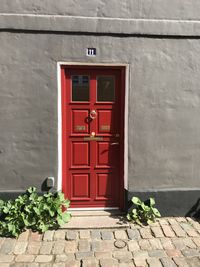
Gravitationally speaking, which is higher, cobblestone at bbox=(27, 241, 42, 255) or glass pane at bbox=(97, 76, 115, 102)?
glass pane at bbox=(97, 76, 115, 102)

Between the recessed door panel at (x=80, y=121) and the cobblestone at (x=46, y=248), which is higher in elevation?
the recessed door panel at (x=80, y=121)

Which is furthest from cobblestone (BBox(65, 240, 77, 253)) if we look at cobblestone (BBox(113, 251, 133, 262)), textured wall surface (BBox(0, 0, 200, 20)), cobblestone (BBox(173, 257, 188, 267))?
textured wall surface (BBox(0, 0, 200, 20))

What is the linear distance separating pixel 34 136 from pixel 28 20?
1.66 metres

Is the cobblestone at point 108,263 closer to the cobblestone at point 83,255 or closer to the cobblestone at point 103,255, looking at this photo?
the cobblestone at point 103,255

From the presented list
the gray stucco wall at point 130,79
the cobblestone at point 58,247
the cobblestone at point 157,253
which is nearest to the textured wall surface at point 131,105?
the gray stucco wall at point 130,79

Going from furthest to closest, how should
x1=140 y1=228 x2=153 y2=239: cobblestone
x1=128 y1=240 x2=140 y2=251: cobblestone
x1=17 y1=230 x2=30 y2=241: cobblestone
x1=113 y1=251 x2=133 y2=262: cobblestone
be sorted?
x1=140 y1=228 x2=153 y2=239: cobblestone, x1=17 y1=230 x2=30 y2=241: cobblestone, x1=128 y1=240 x2=140 y2=251: cobblestone, x1=113 y1=251 x2=133 y2=262: cobblestone

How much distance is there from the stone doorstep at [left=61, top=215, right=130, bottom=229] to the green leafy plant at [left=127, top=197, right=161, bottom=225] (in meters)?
0.15

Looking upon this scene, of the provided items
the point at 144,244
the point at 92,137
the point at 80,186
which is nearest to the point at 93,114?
the point at 92,137

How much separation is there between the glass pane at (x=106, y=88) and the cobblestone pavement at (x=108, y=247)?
6.51 feet

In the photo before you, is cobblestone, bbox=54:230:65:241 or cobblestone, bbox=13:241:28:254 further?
cobblestone, bbox=54:230:65:241

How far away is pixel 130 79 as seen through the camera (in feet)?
15.0

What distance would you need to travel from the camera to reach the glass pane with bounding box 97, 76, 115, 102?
15.6 feet

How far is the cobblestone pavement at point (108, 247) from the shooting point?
3.68 metres

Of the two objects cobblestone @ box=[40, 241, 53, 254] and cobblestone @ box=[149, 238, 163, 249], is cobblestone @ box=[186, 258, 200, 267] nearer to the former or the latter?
cobblestone @ box=[149, 238, 163, 249]
